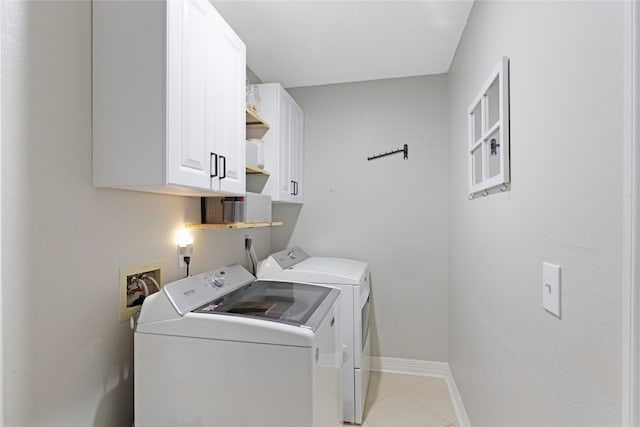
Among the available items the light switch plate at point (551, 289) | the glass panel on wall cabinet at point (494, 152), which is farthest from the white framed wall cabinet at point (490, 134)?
the light switch plate at point (551, 289)

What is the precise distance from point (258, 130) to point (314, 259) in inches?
43.4

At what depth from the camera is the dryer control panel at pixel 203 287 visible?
53.4 inches

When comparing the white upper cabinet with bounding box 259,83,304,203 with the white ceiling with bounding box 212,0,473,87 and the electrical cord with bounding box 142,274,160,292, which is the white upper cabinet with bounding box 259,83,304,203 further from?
the electrical cord with bounding box 142,274,160,292

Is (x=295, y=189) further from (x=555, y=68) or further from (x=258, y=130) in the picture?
(x=555, y=68)

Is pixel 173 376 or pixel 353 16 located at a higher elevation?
pixel 353 16

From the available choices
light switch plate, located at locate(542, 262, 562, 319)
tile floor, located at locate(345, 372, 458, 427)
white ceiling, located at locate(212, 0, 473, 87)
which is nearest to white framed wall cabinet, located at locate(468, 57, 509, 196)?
light switch plate, located at locate(542, 262, 562, 319)

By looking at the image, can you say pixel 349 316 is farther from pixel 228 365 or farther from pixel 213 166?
pixel 213 166

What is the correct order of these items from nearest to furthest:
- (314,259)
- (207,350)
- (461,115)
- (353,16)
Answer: (207,350), (353,16), (461,115), (314,259)

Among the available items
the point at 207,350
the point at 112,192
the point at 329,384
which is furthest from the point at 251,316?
the point at 112,192

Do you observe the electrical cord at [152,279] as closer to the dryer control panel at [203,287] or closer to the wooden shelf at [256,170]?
the dryer control panel at [203,287]

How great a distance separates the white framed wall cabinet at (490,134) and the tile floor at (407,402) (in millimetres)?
1494

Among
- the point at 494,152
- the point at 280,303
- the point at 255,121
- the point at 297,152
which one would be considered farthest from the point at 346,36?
the point at 280,303

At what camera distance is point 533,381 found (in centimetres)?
110

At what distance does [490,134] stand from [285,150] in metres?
1.50
